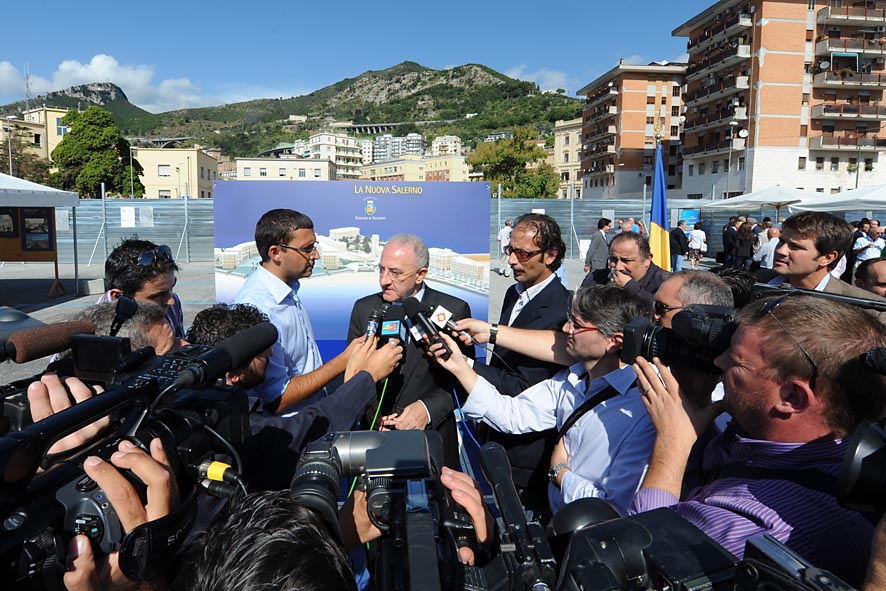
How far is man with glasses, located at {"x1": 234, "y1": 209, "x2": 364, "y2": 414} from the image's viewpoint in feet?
9.82

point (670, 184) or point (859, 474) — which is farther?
point (670, 184)

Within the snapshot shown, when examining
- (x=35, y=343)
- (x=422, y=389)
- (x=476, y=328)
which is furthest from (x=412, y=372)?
(x=35, y=343)

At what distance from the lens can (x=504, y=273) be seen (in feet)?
58.4

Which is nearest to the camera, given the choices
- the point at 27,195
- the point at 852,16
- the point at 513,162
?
the point at 27,195

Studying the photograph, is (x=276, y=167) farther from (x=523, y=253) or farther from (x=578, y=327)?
(x=578, y=327)

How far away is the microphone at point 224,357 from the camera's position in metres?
1.46

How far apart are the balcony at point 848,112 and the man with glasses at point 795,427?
216 ft

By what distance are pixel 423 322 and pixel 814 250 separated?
9.16ft

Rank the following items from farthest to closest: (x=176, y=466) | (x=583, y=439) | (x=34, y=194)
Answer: (x=34, y=194) < (x=583, y=439) < (x=176, y=466)

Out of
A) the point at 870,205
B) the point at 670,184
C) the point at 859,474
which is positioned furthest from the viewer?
the point at 670,184

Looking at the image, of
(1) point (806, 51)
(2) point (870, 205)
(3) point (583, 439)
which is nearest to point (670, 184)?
(1) point (806, 51)

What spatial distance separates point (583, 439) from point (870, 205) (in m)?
16.0

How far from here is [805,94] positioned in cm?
5603

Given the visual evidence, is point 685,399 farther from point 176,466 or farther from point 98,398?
point 98,398
